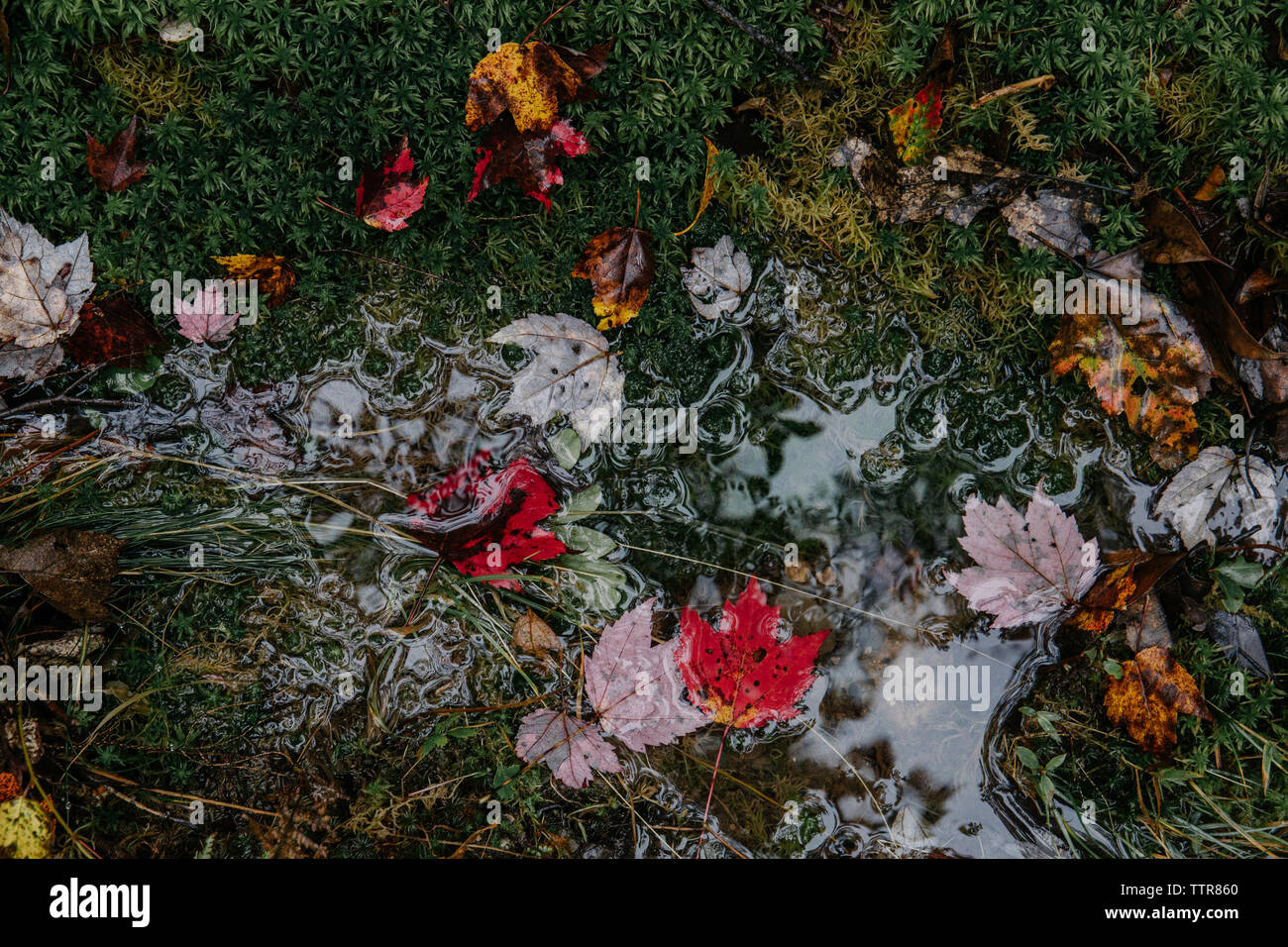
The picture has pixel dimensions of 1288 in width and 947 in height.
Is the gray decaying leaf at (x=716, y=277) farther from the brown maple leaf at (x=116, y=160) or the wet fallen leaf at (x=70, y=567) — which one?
the wet fallen leaf at (x=70, y=567)

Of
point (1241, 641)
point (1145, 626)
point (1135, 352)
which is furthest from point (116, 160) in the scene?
point (1241, 641)

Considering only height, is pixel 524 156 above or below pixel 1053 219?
above

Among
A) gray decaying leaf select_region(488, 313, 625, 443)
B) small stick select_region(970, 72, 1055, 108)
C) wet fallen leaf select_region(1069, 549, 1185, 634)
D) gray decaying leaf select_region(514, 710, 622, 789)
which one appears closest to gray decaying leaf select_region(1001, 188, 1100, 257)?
small stick select_region(970, 72, 1055, 108)

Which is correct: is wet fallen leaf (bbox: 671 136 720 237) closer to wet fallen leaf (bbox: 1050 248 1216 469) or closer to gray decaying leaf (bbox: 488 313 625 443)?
gray decaying leaf (bbox: 488 313 625 443)

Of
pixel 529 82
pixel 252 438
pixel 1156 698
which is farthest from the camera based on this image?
pixel 252 438

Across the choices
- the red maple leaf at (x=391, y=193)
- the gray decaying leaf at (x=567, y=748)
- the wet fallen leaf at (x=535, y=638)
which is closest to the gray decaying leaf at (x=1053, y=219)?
the red maple leaf at (x=391, y=193)

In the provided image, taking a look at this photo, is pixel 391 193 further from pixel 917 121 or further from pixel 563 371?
pixel 917 121
